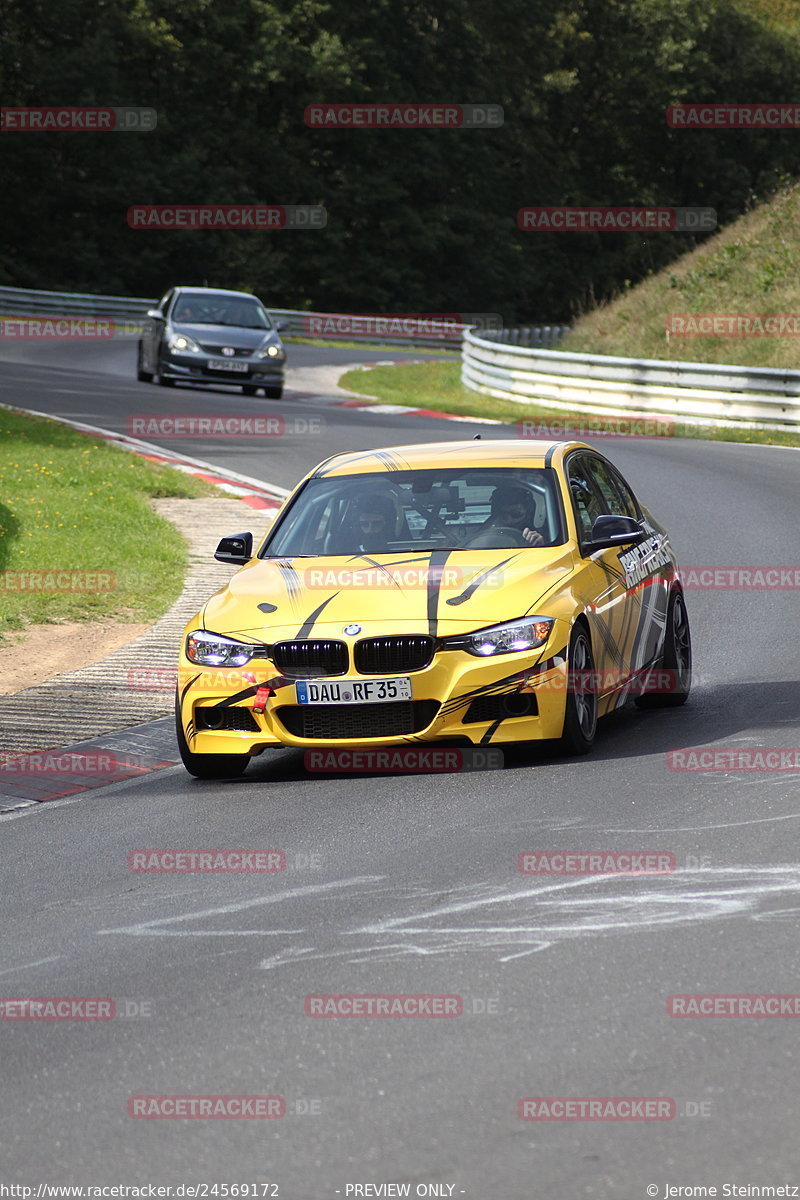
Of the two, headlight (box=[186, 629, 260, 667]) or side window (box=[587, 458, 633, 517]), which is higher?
side window (box=[587, 458, 633, 517])

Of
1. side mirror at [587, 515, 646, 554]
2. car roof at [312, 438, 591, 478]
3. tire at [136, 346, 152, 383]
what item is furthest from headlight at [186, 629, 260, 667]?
tire at [136, 346, 152, 383]

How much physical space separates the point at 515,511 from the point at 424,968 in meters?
4.37

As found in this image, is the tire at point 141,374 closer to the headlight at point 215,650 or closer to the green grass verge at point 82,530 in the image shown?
the green grass verge at point 82,530

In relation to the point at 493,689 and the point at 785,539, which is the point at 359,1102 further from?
the point at 785,539

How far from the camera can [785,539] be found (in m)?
16.5

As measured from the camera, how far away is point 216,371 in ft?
101

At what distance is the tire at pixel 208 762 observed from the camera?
881 cm

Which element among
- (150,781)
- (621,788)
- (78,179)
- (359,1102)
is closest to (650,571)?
(621,788)

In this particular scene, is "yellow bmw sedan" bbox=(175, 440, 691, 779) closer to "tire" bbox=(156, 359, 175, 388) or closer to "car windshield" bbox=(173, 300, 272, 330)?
"tire" bbox=(156, 359, 175, 388)

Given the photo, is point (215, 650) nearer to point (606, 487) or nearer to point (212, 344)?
point (606, 487)

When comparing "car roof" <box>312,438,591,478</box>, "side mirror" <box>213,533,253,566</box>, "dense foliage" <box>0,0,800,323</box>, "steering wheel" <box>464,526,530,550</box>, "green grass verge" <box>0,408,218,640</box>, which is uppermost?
"dense foliage" <box>0,0,800,323</box>

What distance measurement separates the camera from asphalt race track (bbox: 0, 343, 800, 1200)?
167 inches

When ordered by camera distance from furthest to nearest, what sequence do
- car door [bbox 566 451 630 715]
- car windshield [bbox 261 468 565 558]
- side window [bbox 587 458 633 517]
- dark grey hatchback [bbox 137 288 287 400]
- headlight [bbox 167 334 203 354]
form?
headlight [bbox 167 334 203 354] → dark grey hatchback [bbox 137 288 287 400] → side window [bbox 587 458 633 517] → car windshield [bbox 261 468 565 558] → car door [bbox 566 451 630 715]

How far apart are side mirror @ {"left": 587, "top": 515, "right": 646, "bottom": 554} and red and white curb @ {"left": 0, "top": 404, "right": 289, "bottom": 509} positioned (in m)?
9.47
